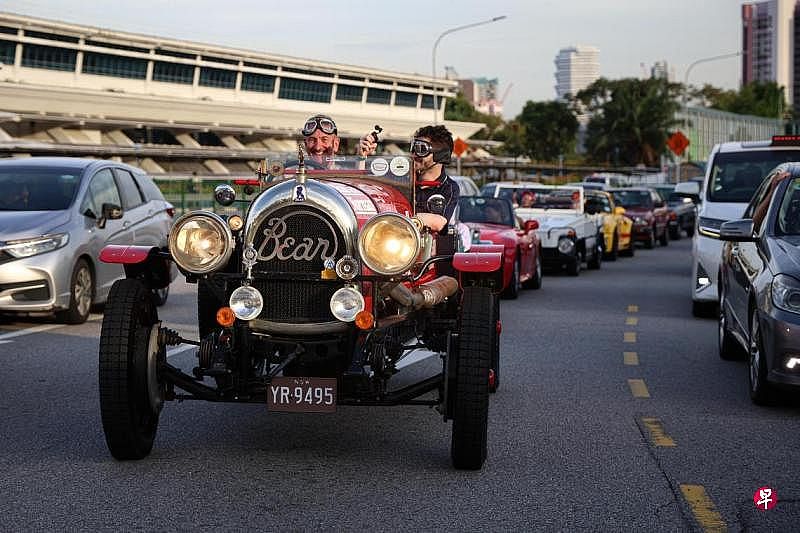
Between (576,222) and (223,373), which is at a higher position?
(576,222)

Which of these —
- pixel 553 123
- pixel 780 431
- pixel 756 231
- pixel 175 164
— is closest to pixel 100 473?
pixel 780 431

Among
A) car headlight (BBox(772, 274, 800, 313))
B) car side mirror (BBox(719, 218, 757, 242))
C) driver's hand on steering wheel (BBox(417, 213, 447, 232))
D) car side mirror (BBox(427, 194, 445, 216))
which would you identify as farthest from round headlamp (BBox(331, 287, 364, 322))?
car side mirror (BBox(719, 218, 757, 242))

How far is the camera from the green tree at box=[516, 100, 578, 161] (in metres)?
139

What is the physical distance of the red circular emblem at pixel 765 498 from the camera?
6395 mm

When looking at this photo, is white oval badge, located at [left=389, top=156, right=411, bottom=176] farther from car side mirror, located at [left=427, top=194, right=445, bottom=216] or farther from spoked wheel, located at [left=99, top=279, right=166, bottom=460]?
spoked wheel, located at [left=99, top=279, right=166, bottom=460]

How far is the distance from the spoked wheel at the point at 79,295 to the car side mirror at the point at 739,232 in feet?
23.1

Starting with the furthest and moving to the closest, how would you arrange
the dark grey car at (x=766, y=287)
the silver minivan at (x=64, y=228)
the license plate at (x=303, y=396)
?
the silver minivan at (x=64, y=228), the dark grey car at (x=766, y=287), the license plate at (x=303, y=396)

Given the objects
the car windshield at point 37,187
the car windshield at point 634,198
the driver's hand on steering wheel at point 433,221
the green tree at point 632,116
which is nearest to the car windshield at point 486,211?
the car windshield at point 37,187

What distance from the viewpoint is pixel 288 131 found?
12044 cm

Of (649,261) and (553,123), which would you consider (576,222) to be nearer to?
(649,261)

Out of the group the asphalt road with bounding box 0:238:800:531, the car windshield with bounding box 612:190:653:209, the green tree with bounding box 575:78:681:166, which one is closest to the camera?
the asphalt road with bounding box 0:238:800:531

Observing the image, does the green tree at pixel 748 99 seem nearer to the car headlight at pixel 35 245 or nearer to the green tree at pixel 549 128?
the green tree at pixel 549 128

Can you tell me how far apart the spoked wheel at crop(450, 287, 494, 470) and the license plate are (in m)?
0.66

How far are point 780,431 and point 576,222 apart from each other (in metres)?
15.2
